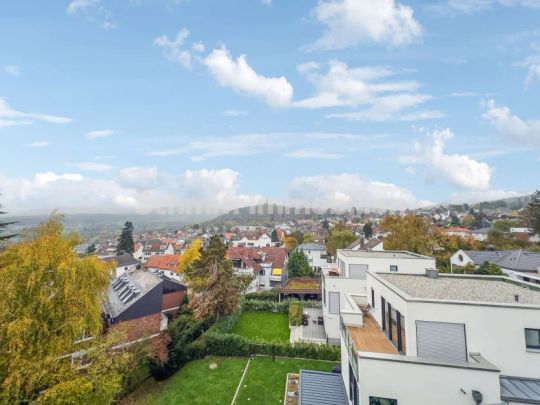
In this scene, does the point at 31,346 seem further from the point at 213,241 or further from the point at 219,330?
the point at 213,241

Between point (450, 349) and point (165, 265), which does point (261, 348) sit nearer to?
point (450, 349)

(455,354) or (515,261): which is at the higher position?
(455,354)

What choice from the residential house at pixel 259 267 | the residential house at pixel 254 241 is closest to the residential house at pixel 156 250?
the residential house at pixel 254 241

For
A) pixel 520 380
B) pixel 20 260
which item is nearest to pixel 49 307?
pixel 20 260

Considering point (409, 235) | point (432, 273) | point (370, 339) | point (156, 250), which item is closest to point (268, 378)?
point (370, 339)

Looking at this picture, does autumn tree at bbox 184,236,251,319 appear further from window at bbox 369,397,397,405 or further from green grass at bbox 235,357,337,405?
window at bbox 369,397,397,405

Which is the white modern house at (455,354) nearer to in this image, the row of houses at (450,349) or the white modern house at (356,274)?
the row of houses at (450,349)
